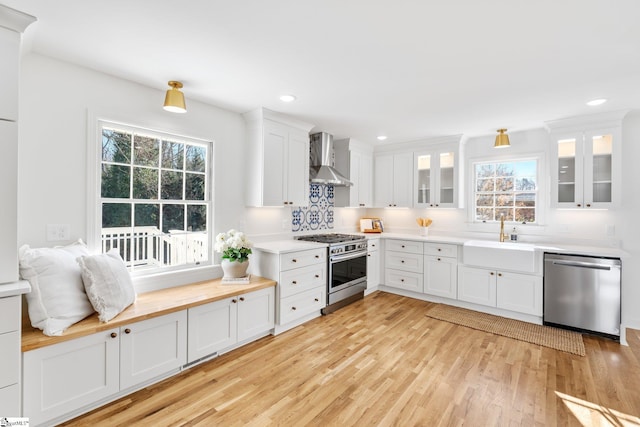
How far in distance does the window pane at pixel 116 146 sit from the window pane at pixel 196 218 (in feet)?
2.44

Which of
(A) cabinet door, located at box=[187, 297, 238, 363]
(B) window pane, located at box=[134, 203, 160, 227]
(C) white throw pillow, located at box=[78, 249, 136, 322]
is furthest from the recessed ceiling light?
(C) white throw pillow, located at box=[78, 249, 136, 322]

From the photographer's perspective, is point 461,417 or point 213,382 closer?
point 461,417

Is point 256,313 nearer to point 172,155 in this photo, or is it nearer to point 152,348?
point 152,348

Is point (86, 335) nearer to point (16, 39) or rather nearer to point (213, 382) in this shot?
point (213, 382)

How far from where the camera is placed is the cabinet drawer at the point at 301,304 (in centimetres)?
320

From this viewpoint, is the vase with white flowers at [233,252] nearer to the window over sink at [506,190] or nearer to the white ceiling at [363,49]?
the white ceiling at [363,49]

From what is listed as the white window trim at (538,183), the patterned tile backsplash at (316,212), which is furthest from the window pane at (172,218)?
the white window trim at (538,183)

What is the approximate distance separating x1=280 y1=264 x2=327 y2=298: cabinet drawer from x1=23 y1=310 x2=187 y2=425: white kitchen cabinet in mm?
1091

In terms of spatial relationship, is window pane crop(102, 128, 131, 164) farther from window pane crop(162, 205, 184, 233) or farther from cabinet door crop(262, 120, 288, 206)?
cabinet door crop(262, 120, 288, 206)

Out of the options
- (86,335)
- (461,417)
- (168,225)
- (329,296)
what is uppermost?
(168,225)

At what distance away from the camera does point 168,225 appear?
9.66 ft

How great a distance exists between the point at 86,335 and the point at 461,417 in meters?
2.53

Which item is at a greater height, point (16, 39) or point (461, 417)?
point (16, 39)

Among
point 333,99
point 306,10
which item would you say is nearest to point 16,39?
point 306,10
